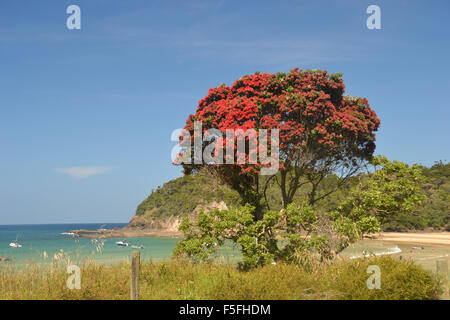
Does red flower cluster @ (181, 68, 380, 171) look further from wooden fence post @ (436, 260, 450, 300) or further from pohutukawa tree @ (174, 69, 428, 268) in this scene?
wooden fence post @ (436, 260, 450, 300)

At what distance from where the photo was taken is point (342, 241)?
46.0 ft

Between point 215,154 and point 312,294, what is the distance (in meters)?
5.95

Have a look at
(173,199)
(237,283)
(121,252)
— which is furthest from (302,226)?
(173,199)

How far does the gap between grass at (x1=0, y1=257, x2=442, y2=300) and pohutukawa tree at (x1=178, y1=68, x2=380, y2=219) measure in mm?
3995

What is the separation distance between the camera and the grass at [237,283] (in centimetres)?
966

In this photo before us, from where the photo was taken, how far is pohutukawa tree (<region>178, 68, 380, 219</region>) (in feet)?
46.8

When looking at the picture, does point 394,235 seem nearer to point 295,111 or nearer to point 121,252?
point 121,252

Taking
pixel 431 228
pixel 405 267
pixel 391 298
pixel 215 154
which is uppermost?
pixel 215 154

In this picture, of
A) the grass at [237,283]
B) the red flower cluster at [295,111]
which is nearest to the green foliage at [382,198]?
the red flower cluster at [295,111]

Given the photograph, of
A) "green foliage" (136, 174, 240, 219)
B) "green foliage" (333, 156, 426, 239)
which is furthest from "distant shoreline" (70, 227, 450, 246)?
"green foliage" (136, 174, 240, 219)

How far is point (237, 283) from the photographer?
400 inches

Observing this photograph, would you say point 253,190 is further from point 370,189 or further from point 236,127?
point 370,189
